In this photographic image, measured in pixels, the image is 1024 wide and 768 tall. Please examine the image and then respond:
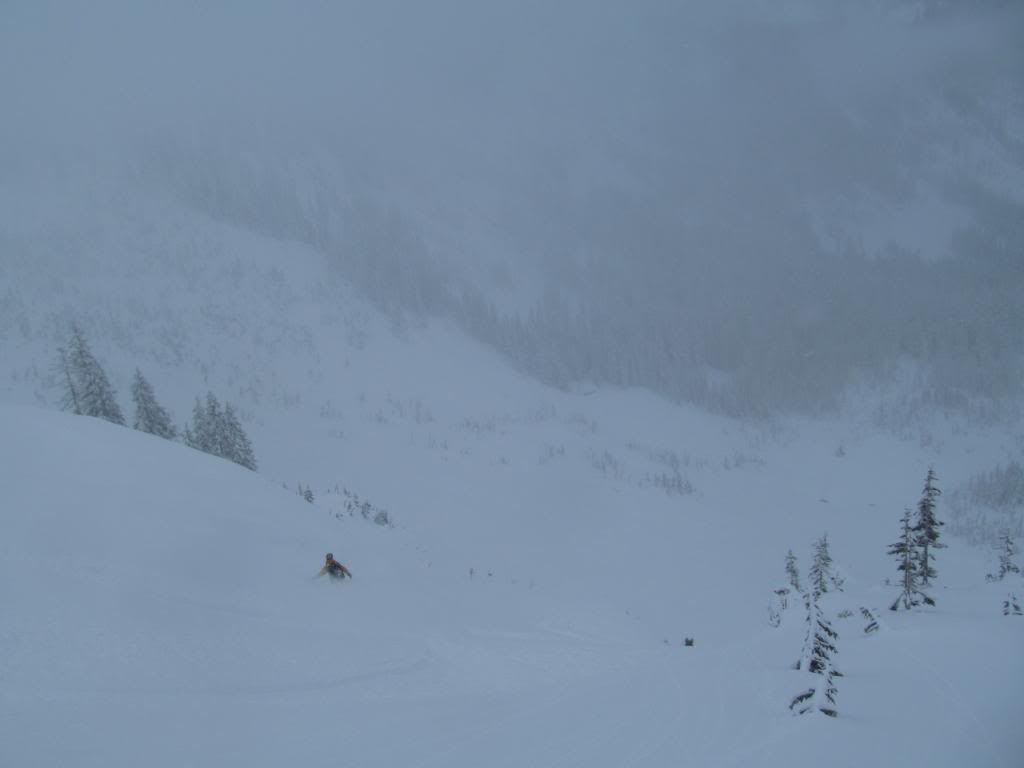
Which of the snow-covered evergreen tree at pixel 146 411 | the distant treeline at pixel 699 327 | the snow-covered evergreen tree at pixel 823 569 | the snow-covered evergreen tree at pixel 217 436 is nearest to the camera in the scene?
the snow-covered evergreen tree at pixel 823 569

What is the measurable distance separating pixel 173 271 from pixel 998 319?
21002cm

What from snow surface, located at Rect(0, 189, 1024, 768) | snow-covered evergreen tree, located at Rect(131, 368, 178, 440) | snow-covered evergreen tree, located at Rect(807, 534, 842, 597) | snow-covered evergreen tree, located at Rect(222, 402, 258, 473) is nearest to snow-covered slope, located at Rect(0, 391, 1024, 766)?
snow surface, located at Rect(0, 189, 1024, 768)

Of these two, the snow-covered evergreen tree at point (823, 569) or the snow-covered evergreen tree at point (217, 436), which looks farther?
the snow-covered evergreen tree at point (217, 436)

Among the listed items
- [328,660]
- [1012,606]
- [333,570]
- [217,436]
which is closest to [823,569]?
[1012,606]

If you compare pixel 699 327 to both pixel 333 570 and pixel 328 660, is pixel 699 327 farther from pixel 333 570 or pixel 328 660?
pixel 328 660

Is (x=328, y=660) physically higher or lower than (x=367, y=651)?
lower

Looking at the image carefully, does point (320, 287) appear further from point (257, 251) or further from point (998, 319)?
point (998, 319)

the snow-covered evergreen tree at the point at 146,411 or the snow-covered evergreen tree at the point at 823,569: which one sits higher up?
the snow-covered evergreen tree at the point at 146,411

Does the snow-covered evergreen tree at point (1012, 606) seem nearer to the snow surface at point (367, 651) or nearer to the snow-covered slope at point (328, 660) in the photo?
the snow surface at point (367, 651)

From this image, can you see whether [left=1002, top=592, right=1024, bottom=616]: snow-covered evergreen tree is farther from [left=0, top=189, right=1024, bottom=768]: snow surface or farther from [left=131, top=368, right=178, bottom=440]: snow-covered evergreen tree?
[left=131, top=368, right=178, bottom=440]: snow-covered evergreen tree

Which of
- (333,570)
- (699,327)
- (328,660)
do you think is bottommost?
(328,660)

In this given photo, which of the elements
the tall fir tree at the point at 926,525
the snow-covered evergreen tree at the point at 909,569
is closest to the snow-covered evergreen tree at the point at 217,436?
the snow-covered evergreen tree at the point at 909,569

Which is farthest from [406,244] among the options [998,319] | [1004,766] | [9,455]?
[998,319]

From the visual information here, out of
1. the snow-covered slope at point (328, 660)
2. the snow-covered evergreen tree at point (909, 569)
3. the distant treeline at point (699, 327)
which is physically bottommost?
the snow-covered slope at point (328, 660)
